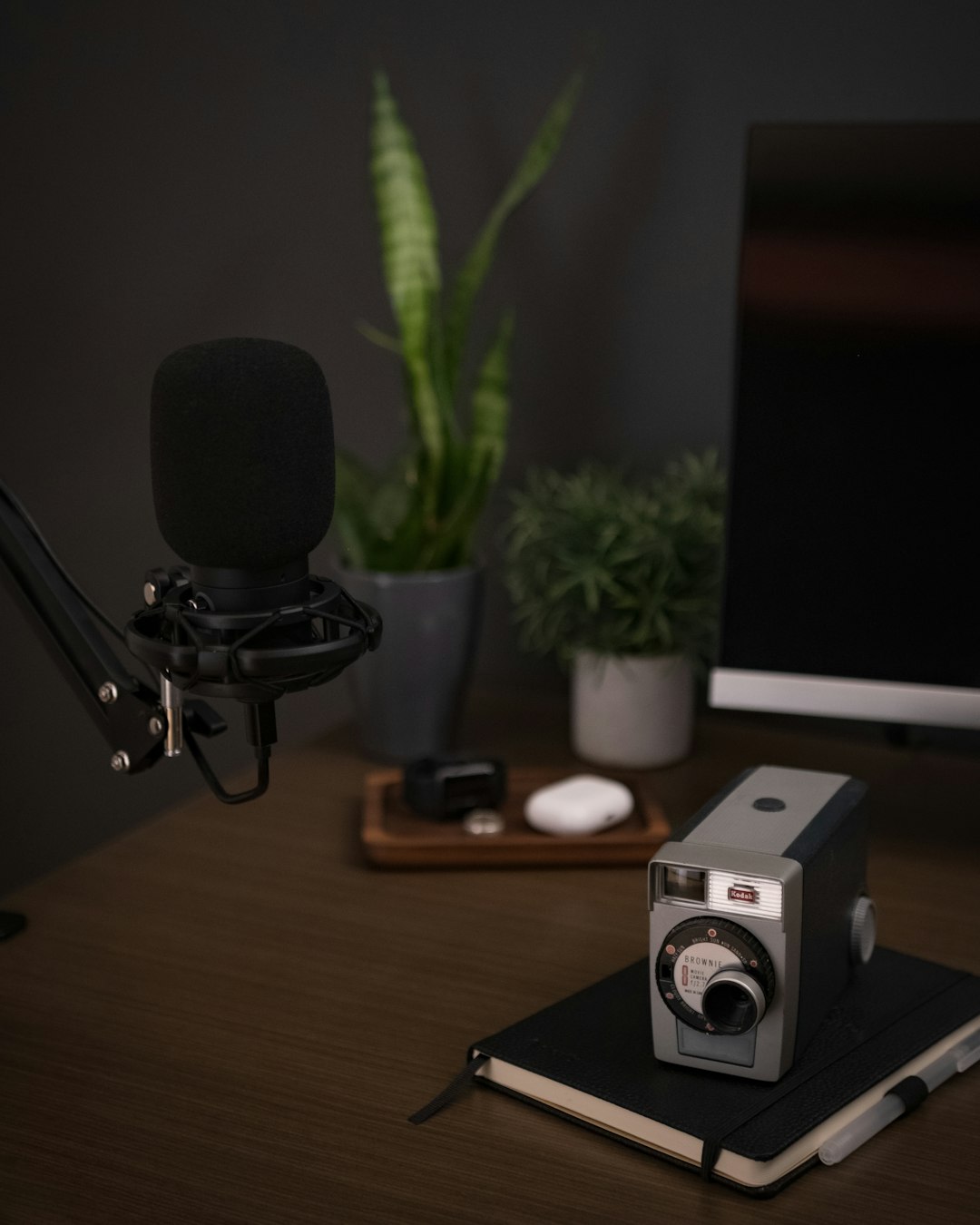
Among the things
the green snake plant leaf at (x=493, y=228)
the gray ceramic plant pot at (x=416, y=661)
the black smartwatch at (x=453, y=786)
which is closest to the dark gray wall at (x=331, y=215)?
the green snake plant leaf at (x=493, y=228)

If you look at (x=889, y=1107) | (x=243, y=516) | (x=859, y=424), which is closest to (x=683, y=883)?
(x=889, y=1107)

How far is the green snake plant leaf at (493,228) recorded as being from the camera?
108 cm

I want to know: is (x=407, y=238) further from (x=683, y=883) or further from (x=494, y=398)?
(x=683, y=883)

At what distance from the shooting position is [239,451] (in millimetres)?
542

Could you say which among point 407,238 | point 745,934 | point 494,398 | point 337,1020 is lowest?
point 337,1020

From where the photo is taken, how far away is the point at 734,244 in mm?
1151

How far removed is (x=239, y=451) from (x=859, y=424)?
1.65ft

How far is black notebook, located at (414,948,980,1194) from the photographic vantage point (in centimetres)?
60

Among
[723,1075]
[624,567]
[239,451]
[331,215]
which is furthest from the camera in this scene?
[331,215]

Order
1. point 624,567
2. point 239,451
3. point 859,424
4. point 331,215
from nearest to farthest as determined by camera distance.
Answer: point 239,451, point 859,424, point 624,567, point 331,215

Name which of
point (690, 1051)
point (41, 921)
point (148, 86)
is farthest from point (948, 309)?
point (148, 86)

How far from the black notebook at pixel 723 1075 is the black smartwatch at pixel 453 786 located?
0.81 feet

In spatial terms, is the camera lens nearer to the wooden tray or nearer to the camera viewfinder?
the camera viewfinder

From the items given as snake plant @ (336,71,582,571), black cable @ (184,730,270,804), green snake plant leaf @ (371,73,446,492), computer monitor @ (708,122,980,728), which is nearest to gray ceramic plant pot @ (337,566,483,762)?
snake plant @ (336,71,582,571)
